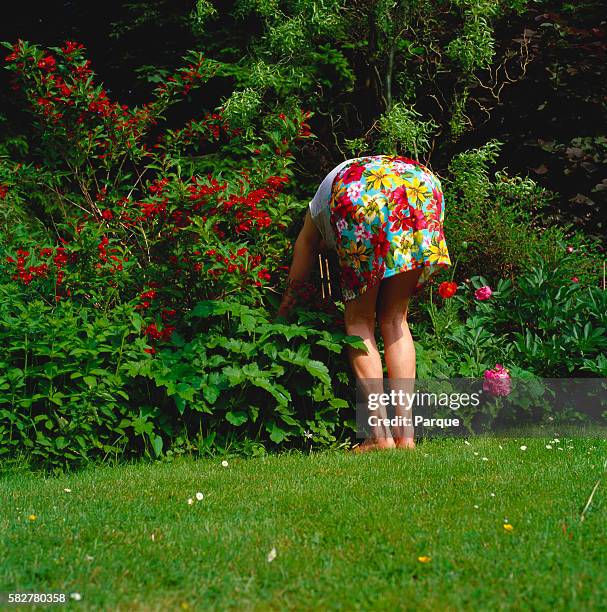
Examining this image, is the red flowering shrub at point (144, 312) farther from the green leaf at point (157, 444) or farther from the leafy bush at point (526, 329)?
the leafy bush at point (526, 329)

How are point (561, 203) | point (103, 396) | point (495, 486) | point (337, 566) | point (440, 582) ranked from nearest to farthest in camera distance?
point (440, 582), point (337, 566), point (495, 486), point (103, 396), point (561, 203)

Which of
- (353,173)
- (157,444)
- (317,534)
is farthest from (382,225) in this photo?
(317,534)

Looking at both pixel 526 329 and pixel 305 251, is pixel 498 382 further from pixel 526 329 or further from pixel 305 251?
pixel 305 251

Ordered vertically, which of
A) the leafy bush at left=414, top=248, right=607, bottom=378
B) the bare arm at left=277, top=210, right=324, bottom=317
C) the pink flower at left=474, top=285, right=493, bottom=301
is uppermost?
the bare arm at left=277, top=210, right=324, bottom=317

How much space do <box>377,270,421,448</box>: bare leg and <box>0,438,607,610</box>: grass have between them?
303mm

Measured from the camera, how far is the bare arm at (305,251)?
13.8 ft

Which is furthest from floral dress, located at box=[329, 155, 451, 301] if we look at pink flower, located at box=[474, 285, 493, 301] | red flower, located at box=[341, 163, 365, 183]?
pink flower, located at box=[474, 285, 493, 301]

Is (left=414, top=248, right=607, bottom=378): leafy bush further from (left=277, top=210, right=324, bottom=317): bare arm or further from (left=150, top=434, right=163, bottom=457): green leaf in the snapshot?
(left=150, top=434, right=163, bottom=457): green leaf

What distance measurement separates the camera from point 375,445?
3.96 metres

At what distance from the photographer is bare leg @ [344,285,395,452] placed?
156 inches

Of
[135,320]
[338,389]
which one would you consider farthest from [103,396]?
[338,389]

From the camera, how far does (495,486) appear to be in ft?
10.3

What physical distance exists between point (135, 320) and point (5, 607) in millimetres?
2086

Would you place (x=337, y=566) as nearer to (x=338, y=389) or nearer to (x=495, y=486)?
(x=495, y=486)
